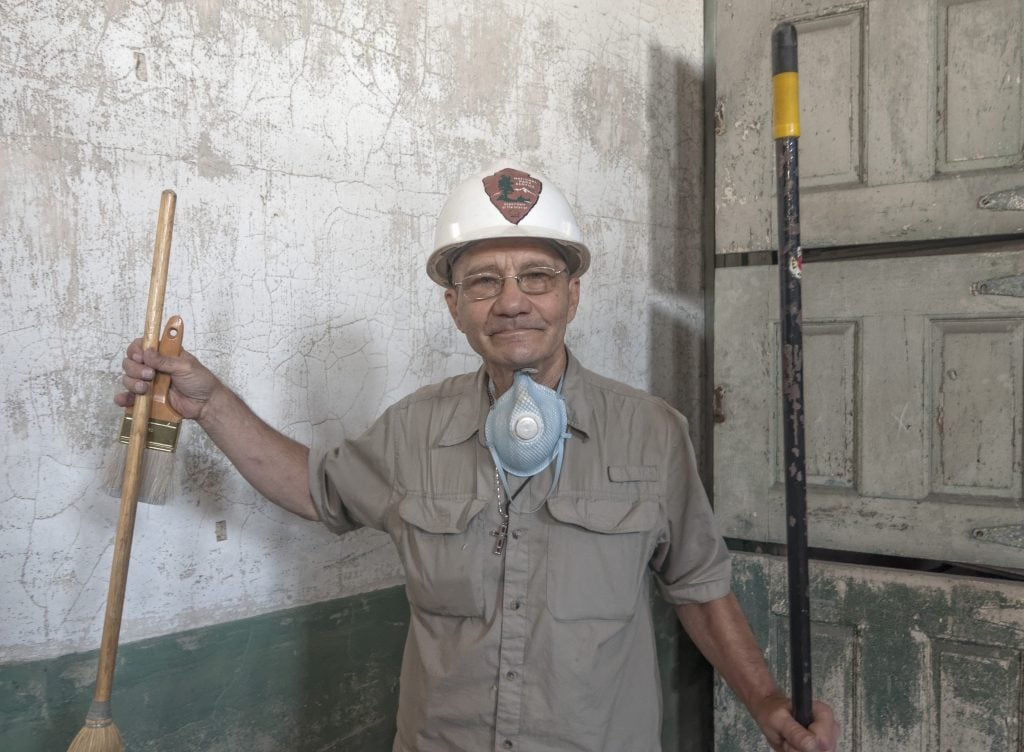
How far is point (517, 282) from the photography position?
1739mm

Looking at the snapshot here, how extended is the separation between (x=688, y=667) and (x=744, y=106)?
1.93 meters

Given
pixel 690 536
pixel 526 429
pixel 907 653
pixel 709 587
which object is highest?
pixel 526 429

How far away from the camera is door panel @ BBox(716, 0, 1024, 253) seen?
2.39m

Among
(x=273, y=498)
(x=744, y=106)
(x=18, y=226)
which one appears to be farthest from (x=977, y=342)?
(x=18, y=226)

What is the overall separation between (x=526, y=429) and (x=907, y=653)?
5.08ft

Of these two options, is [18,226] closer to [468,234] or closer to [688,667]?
[468,234]

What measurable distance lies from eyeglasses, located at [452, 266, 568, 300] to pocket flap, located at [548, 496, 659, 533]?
0.41 metres

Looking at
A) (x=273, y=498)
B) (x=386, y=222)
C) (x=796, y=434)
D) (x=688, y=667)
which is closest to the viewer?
(x=796, y=434)

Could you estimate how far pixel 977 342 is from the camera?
2.43 m

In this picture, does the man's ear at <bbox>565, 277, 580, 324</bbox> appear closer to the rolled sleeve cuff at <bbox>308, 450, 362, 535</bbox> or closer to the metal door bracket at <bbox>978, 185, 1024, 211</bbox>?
the rolled sleeve cuff at <bbox>308, 450, 362, 535</bbox>

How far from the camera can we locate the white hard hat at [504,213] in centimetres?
173

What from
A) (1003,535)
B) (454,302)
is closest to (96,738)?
(454,302)

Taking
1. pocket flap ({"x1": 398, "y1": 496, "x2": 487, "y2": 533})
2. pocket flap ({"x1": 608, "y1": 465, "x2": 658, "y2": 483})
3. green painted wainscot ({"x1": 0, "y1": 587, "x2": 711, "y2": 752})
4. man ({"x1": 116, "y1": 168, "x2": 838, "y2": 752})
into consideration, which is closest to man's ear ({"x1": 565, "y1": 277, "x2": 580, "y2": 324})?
man ({"x1": 116, "y1": 168, "x2": 838, "y2": 752})

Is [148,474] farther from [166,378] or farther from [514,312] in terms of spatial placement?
[514,312]
